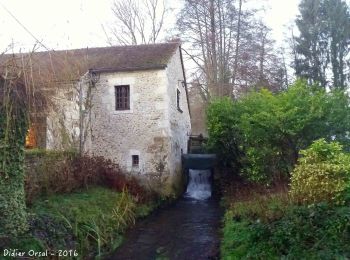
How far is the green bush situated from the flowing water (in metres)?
2.43

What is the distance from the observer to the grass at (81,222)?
24.4 feet

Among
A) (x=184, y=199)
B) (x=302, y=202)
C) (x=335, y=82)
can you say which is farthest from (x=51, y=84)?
(x=335, y=82)

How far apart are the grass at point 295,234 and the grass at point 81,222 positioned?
3006mm

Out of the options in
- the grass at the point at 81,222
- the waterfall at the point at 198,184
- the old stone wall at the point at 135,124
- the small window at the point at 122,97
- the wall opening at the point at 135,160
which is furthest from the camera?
the waterfall at the point at 198,184

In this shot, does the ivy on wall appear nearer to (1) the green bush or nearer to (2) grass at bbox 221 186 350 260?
(2) grass at bbox 221 186 350 260

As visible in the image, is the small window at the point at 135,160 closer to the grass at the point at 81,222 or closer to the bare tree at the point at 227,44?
the grass at the point at 81,222

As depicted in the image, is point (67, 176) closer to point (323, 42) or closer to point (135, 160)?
point (135, 160)

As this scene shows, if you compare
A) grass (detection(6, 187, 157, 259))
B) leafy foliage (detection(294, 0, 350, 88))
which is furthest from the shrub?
leafy foliage (detection(294, 0, 350, 88))

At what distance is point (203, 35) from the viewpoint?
2333cm

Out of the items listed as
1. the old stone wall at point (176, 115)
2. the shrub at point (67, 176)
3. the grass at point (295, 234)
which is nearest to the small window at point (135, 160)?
the old stone wall at point (176, 115)

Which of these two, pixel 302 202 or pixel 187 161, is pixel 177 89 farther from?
pixel 302 202

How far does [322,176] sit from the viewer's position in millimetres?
7719

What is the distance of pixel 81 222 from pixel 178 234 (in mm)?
2873

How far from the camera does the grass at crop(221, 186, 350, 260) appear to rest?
6.03 metres
